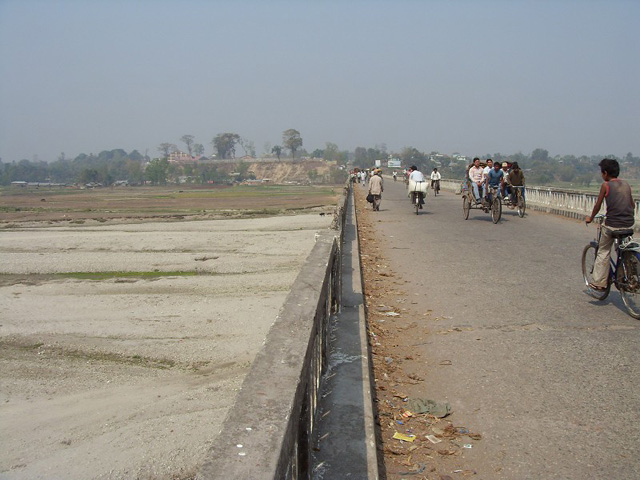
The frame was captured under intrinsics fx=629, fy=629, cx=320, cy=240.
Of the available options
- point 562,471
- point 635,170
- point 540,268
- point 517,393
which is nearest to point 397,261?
point 540,268

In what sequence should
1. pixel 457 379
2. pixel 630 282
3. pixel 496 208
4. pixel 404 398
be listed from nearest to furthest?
pixel 404 398, pixel 457 379, pixel 630 282, pixel 496 208

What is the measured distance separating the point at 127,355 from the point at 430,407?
237 inches

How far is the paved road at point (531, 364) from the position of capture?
385 cm

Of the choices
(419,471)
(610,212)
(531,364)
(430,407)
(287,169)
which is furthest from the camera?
(287,169)

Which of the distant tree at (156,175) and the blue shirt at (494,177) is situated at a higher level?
the distant tree at (156,175)

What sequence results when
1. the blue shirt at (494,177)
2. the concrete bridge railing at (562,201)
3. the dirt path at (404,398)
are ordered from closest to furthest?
the dirt path at (404,398)
the blue shirt at (494,177)
the concrete bridge railing at (562,201)

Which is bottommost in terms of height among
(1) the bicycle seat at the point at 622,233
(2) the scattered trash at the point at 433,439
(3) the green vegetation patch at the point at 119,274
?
(3) the green vegetation patch at the point at 119,274

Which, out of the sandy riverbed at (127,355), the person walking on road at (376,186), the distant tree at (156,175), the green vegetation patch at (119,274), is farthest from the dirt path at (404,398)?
the distant tree at (156,175)

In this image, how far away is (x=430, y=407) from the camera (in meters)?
4.59

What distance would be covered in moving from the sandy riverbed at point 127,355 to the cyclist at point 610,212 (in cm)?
447

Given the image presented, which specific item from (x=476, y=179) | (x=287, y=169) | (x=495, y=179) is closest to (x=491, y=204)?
(x=495, y=179)

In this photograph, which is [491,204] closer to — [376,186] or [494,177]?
[494,177]

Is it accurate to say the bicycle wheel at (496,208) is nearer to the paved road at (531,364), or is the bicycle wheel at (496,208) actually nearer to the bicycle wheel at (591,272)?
the paved road at (531,364)

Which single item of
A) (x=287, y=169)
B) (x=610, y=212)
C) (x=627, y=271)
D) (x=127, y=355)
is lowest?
(x=127, y=355)
